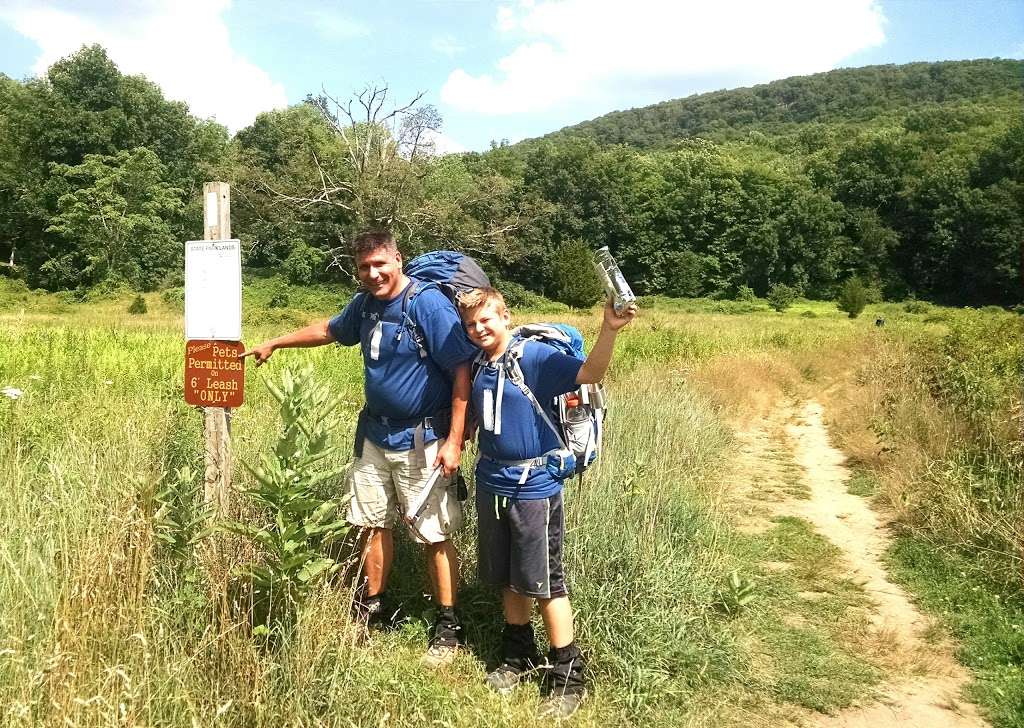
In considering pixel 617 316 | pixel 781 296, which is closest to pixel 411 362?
pixel 617 316

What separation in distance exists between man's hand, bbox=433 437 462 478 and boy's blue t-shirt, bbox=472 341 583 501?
0.58 feet

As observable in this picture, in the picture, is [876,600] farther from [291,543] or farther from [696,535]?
[291,543]

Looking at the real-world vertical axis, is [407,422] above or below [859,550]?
above

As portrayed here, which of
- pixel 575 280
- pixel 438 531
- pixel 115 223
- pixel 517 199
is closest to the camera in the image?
pixel 438 531

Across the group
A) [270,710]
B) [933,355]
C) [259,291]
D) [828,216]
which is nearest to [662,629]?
[270,710]

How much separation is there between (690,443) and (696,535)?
2.21 metres

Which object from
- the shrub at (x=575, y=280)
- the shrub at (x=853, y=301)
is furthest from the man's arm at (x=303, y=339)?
the shrub at (x=575, y=280)

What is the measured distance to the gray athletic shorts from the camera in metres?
2.82

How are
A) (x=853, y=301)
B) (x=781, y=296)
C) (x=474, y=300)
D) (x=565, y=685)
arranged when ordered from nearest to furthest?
1. (x=474, y=300)
2. (x=565, y=685)
3. (x=853, y=301)
4. (x=781, y=296)

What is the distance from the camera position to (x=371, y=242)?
3.03 m

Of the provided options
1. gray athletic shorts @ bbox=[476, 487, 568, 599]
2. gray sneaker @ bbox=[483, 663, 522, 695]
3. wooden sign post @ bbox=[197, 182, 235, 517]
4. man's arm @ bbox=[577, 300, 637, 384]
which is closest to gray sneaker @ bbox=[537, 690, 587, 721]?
gray sneaker @ bbox=[483, 663, 522, 695]

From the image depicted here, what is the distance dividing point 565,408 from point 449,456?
53 cm

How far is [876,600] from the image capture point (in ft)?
14.4

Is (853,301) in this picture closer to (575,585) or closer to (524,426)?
(575,585)
